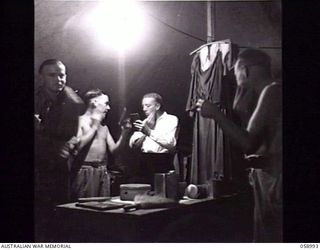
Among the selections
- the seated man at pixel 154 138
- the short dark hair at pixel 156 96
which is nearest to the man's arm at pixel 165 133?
the seated man at pixel 154 138

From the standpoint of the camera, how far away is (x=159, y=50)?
98.6 inches

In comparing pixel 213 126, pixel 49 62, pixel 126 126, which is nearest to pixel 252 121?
pixel 213 126

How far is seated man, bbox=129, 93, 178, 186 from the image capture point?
2506mm

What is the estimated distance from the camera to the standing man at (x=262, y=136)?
2490 millimetres

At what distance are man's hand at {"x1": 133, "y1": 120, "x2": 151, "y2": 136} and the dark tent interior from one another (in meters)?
0.07

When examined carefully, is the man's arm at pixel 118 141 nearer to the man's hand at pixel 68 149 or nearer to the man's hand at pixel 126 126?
the man's hand at pixel 126 126

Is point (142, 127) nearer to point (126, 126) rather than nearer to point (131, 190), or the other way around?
point (126, 126)

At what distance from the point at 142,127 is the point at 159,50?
0.42 meters

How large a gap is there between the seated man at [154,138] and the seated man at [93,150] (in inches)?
3.6

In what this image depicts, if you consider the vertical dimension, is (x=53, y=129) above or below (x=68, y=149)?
above
